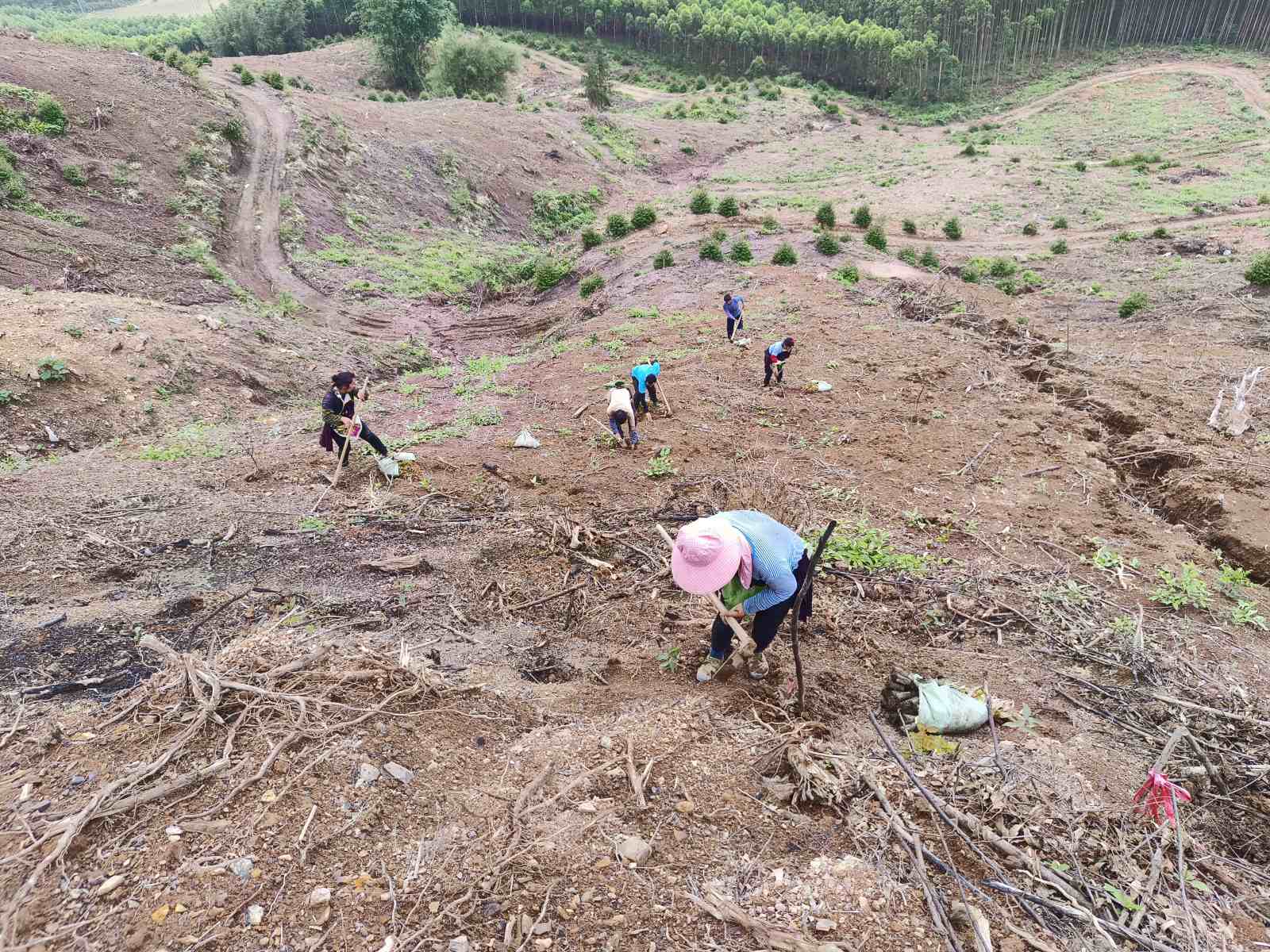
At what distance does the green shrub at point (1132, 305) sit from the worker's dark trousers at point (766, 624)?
13.2 meters

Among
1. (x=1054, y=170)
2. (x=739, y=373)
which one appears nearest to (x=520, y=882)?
(x=739, y=373)

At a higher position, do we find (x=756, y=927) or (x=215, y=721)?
(x=215, y=721)

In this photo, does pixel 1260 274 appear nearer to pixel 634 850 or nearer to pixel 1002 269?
pixel 1002 269

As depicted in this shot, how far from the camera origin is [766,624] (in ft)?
12.8

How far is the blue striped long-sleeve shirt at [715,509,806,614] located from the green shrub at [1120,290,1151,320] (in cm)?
1337

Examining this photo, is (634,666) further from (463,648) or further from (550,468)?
(550,468)

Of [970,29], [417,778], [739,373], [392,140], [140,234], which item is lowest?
[739,373]

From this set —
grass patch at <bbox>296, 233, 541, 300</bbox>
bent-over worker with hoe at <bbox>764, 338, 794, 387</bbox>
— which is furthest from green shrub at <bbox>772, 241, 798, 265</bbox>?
bent-over worker with hoe at <bbox>764, 338, 794, 387</bbox>

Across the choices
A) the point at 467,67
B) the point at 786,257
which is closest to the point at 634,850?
the point at 786,257

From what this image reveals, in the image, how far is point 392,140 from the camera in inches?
947

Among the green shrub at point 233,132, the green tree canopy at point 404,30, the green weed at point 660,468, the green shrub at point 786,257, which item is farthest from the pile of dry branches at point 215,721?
the green tree canopy at point 404,30

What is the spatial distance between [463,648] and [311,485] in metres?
3.78

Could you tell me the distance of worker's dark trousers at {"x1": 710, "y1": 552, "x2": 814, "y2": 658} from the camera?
3877mm

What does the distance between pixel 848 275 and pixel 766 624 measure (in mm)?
13801
